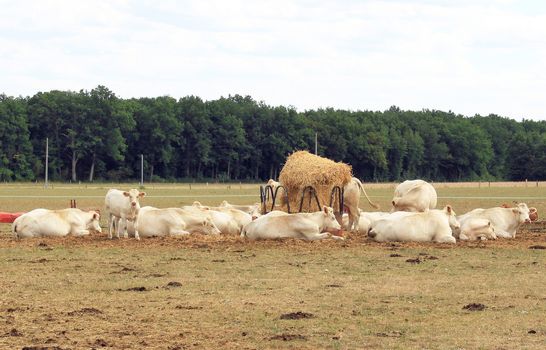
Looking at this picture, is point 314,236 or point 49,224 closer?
point 314,236

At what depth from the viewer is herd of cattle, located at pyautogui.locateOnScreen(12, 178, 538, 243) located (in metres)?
24.3

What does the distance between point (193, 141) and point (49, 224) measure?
384 ft

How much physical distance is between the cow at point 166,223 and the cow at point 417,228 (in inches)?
196

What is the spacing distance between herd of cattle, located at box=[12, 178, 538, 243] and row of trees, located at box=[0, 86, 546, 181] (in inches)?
3905

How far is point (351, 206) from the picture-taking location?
28438mm

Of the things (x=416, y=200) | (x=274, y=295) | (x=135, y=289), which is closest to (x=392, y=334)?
(x=274, y=295)

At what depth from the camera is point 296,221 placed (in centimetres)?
2494

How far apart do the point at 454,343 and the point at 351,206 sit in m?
16.7

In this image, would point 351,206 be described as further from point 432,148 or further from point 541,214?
point 432,148

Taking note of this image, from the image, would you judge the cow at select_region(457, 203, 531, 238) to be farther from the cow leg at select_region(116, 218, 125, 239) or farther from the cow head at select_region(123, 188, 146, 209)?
the cow leg at select_region(116, 218, 125, 239)

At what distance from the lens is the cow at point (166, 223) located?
26.3 metres

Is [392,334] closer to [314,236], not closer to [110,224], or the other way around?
[314,236]

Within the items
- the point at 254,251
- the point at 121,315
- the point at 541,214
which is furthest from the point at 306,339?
the point at 541,214

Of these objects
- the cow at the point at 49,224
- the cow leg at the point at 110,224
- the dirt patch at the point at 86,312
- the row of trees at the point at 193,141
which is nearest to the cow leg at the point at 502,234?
the cow leg at the point at 110,224
